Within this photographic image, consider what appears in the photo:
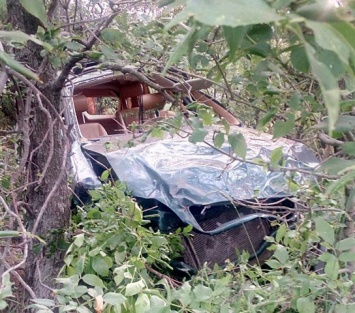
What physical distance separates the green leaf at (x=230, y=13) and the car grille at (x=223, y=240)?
283 centimetres

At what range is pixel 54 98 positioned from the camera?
2.77 meters

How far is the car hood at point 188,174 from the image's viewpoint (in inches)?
131

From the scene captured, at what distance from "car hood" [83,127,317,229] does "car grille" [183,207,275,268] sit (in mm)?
148

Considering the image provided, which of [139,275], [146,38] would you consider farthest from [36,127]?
[139,275]

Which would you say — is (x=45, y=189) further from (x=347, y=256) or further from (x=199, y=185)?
(x=347, y=256)

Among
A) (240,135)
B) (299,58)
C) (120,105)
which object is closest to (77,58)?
(240,135)

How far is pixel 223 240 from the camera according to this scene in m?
3.53

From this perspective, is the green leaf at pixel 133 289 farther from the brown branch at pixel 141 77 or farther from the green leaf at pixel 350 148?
the green leaf at pixel 350 148

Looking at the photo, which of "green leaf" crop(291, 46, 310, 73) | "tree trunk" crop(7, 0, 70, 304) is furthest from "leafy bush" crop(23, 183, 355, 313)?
"green leaf" crop(291, 46, 310, 73)

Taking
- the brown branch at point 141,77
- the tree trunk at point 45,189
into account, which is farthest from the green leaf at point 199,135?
the tree trunk at point 45,189

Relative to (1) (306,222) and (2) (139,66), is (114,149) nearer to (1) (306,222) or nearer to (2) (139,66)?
(2) (139,66)

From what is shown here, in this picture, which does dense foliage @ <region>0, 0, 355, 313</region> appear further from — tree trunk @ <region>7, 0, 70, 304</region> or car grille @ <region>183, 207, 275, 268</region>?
car grille @ <region>183, 207, 275, 268</region>

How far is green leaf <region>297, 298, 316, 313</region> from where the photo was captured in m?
1.67

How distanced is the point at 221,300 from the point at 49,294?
45.1 inches
